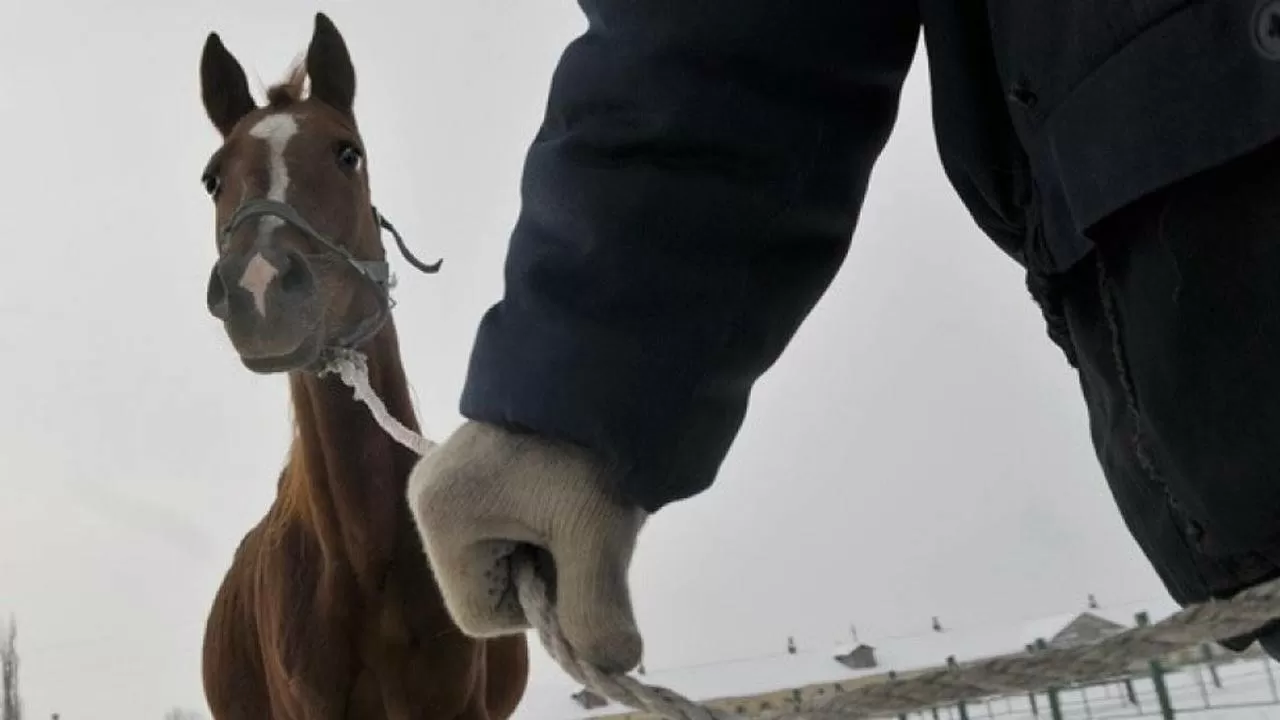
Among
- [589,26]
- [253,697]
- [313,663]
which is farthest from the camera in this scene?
[253,697]

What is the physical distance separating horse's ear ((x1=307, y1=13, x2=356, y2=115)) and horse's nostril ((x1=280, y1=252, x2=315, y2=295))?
852mm

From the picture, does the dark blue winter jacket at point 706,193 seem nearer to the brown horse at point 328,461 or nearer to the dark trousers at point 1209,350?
the dark trousers at point 1209,350

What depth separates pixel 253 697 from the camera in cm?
233

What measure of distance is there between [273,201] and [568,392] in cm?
156

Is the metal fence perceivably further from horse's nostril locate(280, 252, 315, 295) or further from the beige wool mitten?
the beige wool mitten

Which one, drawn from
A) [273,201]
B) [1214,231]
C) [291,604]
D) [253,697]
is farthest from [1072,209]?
[253,697]

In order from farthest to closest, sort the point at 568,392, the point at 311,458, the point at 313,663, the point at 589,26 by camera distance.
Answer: the point at 311,458, the point at 313,663, the point at 589,26, the point at 568,392

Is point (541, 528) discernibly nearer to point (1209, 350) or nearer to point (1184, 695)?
point (1209, 350)

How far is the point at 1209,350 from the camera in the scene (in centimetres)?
51

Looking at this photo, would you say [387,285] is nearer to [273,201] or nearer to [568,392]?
[273,201]

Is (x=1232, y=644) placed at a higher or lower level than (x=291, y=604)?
lower

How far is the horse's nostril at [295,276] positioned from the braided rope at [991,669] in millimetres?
1420

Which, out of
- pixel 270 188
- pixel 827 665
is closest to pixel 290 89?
pixel 270 188

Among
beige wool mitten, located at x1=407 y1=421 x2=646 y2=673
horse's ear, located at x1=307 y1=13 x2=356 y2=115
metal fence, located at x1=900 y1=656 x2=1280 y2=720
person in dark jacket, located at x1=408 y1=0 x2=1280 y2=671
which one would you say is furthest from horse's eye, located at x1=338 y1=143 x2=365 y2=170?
metal fence, located at x1=900 y1=656 x2=1280 y2=720
